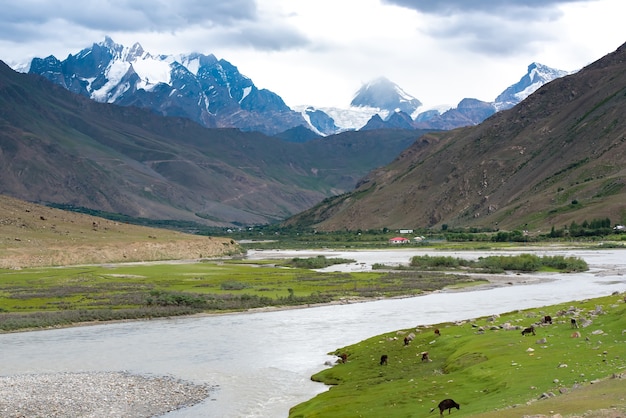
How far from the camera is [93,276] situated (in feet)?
397

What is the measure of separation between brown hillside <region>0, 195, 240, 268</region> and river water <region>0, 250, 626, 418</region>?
80.7 meters

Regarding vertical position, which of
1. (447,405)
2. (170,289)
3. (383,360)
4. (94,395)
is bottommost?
(170,289)

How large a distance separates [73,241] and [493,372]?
13878 centimetres

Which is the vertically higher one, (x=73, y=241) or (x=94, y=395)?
(x=73, y=241)

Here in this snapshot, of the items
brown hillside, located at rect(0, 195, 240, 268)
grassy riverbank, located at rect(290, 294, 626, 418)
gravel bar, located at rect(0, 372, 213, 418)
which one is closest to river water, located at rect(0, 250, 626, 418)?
gravel bar, located at rect(0, 372, 213, 418)

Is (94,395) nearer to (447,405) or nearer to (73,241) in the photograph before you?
(447,405)

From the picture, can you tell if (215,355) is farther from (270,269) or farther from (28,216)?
(28,216)

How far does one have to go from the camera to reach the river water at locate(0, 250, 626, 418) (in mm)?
45469

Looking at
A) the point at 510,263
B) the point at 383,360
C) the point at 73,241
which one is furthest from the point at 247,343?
the point at 73,241

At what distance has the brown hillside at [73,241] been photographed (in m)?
151

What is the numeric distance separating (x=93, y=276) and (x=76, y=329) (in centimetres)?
5081

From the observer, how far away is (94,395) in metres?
43.3

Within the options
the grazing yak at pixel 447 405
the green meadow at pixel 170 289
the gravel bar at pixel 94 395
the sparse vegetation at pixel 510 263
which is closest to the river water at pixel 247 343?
the gravel bar at pixel 94 395

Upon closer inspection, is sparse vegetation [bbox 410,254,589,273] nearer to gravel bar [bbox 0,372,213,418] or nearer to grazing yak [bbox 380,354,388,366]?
grazing yak [bbox 380,354,388,366]
